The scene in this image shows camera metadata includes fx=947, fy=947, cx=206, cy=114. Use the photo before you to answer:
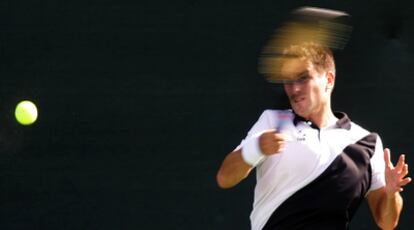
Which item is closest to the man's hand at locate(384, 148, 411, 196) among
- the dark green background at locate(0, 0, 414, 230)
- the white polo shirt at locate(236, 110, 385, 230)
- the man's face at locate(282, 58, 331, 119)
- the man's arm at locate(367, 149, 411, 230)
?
the man's arm at locate(367, 149, 411, 230)

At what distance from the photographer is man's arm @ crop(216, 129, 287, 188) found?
9.84 feet

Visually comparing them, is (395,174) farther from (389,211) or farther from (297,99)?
(297,99)

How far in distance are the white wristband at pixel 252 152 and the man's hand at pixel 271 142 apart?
2cm

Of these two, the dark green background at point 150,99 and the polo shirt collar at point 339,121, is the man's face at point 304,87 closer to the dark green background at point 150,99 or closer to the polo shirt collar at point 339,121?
the polo shirt collar at point 339,121

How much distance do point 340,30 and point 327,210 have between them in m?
1.10

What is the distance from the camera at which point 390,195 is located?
335 cm

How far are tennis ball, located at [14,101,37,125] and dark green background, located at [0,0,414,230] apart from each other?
3cm

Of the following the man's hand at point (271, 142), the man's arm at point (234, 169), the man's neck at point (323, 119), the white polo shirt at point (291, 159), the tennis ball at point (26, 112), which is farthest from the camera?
the tennis ball at point (26, 112)

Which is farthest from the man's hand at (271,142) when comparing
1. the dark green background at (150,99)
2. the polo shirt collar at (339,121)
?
the dark green background at (150,99)

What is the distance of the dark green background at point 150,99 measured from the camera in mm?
4473

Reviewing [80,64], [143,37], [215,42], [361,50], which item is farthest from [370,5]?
[80,64]

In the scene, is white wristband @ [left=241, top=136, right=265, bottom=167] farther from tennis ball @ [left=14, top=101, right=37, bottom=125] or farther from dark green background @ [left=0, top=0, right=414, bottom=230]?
tennis ball @ [left=14, top=101, right=37, bottom=125]

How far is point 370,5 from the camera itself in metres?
4.48

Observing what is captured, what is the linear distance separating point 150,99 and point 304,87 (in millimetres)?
1415
